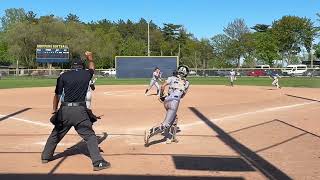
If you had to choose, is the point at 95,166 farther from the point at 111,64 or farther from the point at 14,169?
the point at 111,64

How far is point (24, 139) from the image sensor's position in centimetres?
1148

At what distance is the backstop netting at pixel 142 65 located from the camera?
65000mm

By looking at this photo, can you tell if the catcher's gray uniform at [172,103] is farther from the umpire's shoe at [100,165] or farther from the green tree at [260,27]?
the green tree at [260,27]

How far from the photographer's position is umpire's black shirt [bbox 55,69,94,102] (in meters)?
8.39

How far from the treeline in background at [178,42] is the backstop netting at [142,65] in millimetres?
23563

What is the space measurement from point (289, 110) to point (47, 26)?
242 ft

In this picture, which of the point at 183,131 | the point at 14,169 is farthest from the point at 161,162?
the point at 183,131

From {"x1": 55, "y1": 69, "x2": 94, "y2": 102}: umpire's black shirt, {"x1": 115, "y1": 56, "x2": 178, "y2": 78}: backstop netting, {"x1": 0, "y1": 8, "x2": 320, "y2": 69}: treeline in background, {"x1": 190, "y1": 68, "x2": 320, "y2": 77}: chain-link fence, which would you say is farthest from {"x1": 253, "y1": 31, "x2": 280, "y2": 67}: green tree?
{"x1": 55, "y1": 69, "x2": 94, "y2": 102}: umpire's black shirt

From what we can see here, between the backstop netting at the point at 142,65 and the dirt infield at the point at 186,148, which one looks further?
the backstop netting at the point at 142,65

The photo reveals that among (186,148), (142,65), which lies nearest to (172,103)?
(186,148)

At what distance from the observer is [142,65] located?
65.4 metres

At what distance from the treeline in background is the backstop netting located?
2356cm

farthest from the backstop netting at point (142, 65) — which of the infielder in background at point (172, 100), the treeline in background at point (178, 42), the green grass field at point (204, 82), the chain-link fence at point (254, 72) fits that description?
the infielder in background at point (172, 100)

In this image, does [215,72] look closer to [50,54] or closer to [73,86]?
[50,54]
